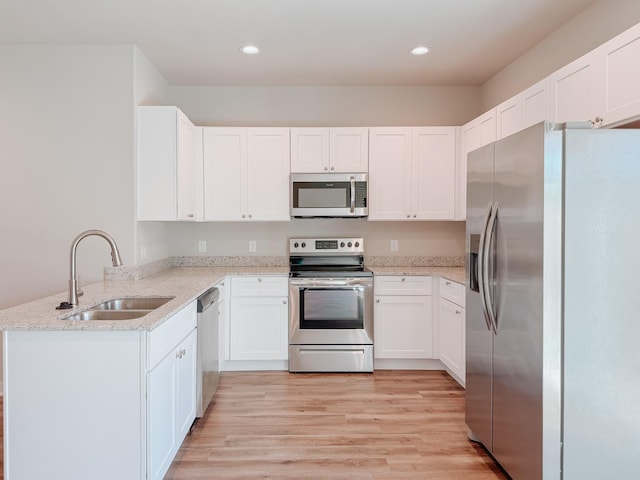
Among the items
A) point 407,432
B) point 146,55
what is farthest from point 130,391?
point 146,55

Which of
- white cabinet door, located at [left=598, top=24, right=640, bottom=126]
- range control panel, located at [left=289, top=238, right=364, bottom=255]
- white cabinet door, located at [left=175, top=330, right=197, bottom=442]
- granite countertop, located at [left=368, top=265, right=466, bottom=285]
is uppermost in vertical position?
white cabinet door, located at [left=598, top=24, right=640, bottom=126]

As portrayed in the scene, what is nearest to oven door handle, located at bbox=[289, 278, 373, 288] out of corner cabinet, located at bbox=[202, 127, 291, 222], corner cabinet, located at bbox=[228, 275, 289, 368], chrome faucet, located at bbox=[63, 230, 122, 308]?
corner cabinet, located at bbox=[228, 275, 289, 368]

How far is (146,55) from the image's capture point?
3432 mm

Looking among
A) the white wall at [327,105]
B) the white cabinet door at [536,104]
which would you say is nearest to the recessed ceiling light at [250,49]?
the white wall at [327,105]

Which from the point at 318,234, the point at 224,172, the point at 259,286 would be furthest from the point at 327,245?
the point at 224,172

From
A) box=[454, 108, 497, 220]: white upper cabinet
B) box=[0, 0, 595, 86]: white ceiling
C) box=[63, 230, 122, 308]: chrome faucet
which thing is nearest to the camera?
box=[63, 230, 122, 308]: chrome faucet

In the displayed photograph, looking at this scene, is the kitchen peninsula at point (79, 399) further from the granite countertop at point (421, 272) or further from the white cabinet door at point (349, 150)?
the white cabinet door at point (349, 150)

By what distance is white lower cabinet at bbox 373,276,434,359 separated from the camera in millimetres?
3750

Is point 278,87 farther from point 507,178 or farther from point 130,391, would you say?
point 130,391

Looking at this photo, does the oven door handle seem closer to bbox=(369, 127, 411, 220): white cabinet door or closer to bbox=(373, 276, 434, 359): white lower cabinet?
bbox=(373, 276, 434, 359): white lower cabinet

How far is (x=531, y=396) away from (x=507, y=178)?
103cm

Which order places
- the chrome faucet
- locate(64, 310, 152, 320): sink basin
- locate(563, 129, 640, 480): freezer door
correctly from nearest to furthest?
locate(563, 129, 640, 480): freezer door < the chrome faucet < locate(64, 310, 152, 320): sink basin

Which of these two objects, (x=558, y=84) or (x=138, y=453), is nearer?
(x=138, y=453)

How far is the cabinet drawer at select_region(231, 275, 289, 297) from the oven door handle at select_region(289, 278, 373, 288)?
10 centimetres
